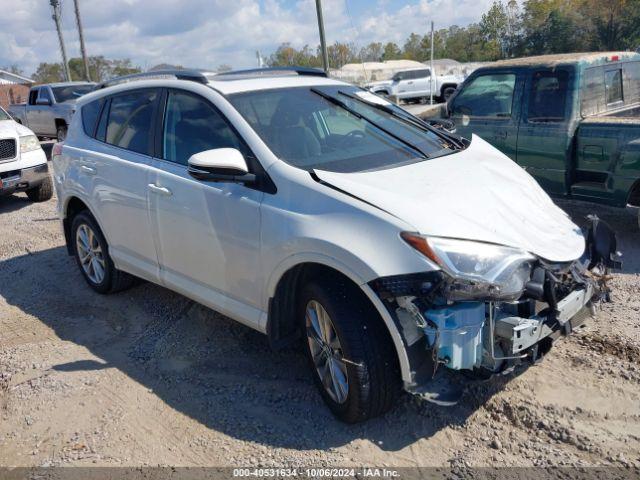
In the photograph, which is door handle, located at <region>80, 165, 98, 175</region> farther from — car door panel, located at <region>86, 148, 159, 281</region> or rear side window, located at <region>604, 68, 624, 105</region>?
rear side window, located at <region>604, 68, 624, 105</region>

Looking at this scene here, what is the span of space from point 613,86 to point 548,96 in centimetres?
91

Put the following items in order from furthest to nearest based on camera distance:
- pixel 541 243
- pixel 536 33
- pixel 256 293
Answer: pixel 536 33 → pixel 256 293 → pixel 541 243

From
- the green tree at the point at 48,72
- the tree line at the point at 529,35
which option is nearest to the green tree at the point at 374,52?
the tree line at the point at 529,35

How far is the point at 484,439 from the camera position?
3.16 meters

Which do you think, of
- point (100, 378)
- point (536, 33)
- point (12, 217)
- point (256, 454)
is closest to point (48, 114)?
point (12, 217)

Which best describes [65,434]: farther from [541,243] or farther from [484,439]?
[541,243]

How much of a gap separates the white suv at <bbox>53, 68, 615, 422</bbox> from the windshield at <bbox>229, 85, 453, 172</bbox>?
0.05ft

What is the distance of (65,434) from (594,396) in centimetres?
311

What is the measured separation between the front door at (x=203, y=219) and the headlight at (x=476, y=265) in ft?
3.71

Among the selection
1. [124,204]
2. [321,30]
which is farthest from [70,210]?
[321,30]

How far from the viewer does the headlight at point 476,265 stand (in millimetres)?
2771

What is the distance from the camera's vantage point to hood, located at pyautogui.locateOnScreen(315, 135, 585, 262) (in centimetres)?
297

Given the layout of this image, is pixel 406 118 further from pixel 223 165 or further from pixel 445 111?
pixel 445 111

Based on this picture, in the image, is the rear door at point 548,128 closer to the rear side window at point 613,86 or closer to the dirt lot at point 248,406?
the rear side window at point 613,86
